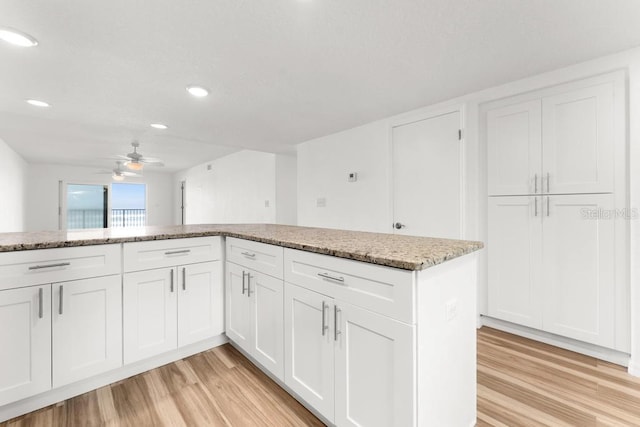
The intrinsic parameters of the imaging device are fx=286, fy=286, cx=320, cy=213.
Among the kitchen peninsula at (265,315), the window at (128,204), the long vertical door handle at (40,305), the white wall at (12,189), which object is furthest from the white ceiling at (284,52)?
the window at (128,204)

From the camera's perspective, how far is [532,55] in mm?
1979

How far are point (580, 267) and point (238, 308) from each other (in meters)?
2.58

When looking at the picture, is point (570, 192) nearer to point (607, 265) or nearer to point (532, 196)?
point (532, 196)

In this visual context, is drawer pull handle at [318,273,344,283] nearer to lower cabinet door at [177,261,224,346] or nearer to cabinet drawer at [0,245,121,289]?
lower cabinet door at [177,261,224,346]

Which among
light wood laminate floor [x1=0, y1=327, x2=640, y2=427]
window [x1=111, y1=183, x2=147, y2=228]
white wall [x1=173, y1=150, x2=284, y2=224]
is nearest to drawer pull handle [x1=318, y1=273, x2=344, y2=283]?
light wood laminate floor [x1=0, y1=327, x2=640, y2=427]

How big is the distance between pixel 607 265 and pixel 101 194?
1074 cm

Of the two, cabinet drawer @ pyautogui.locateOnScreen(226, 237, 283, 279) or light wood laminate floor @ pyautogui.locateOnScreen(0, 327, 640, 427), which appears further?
cabinet drawer @ pyautogui.locateOnScreen(226, 237, 283, 279)

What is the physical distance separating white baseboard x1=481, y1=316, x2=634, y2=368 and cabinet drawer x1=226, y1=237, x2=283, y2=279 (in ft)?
7.30

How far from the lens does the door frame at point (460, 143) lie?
2.69m

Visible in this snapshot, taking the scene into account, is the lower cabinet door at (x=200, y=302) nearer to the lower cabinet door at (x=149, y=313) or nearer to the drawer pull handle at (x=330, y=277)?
the lower cabinet door at (x=149, y=313)

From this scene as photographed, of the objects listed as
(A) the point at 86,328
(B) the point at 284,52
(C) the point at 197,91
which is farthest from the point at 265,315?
(C) the point at 197,91

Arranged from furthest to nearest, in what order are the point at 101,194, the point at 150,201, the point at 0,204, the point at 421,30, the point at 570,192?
the point at 150,201 → the point at 101,194 → the point at 0,204 → the point at 570,192 → the point at 421,30

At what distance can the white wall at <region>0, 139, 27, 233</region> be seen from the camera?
468 cm

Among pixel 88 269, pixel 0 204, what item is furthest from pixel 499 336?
pixel 0 204
